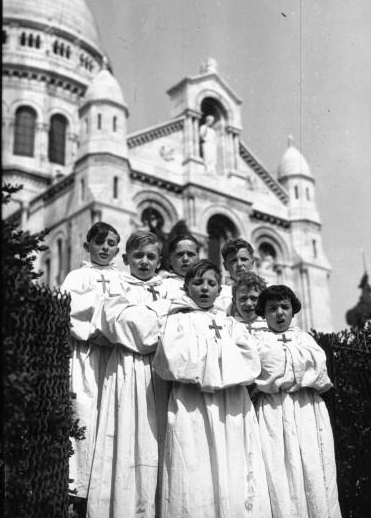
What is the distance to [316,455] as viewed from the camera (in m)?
5.40

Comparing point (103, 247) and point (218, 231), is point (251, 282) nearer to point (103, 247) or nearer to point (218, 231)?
point (103, 247)

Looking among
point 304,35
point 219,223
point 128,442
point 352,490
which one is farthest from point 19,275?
point 219,223

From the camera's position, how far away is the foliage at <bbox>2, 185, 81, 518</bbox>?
4.35 meters

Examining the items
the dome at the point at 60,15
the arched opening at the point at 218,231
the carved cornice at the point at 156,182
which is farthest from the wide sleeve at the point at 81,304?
the dome at the point at 60,15

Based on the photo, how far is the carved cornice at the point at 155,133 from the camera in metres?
23.5

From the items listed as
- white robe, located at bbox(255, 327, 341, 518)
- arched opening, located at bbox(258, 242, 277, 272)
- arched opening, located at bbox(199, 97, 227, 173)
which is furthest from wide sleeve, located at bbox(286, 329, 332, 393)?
arched opening, located at bbox(258, 242, 277, 272)

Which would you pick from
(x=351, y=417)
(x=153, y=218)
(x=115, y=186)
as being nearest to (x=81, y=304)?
(x=351, y=417)

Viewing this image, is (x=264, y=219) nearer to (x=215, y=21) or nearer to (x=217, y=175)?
(x=217, y=175)

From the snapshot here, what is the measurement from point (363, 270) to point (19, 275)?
21.2m

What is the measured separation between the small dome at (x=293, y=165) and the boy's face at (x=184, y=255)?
72.2 ft

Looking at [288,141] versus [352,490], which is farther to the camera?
[288,141]

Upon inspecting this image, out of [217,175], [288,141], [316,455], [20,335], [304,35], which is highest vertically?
[288,141]

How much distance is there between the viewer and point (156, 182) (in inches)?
917

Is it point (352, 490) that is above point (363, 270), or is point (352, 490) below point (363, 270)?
below
